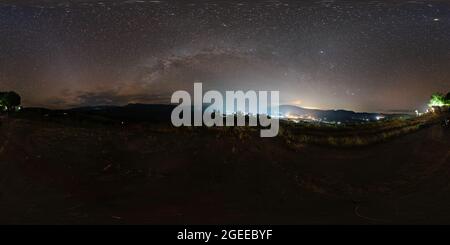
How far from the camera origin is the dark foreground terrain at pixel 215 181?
12008mm

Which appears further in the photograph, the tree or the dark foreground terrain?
the tree

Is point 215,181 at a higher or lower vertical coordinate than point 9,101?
lower

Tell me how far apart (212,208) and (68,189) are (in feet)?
20.6

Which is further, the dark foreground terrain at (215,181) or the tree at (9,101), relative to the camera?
the tree at (9,101)

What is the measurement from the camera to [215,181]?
16797mm

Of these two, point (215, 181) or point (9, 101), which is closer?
point (215, 181)

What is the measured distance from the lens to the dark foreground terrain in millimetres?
12008

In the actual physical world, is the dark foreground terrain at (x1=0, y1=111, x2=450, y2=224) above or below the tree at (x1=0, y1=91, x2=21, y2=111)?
below

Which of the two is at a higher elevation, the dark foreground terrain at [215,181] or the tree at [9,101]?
the tree at [9,101]

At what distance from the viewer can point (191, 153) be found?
859 inches
